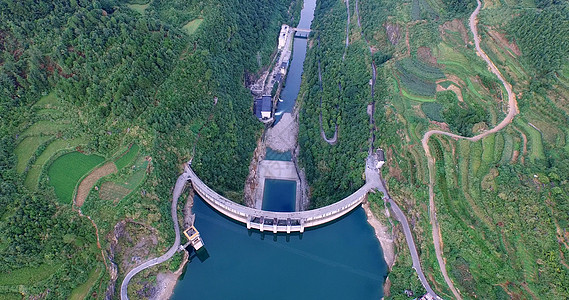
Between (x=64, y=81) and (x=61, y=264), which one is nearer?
(x=61, y=264)

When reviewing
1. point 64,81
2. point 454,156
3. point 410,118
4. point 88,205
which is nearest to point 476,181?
point 454,156

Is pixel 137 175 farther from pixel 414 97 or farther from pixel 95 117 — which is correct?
pixel 414 97

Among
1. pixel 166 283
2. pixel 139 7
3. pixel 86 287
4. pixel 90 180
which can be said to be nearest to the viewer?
pixel 86 287

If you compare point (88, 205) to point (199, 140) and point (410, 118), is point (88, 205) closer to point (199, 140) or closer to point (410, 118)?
point (199, 140)

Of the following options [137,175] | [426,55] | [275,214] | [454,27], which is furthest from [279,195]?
[454,27]

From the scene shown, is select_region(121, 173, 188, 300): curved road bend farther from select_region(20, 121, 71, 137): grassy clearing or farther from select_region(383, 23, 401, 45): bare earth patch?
select_region(383, 23, 401, 45): bare earth patch

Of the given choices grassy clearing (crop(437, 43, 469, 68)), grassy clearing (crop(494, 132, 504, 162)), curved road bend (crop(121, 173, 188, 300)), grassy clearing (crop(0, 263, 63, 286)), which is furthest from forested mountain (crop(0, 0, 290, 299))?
grassy clearing (crop(437, 43, 469, 68))
